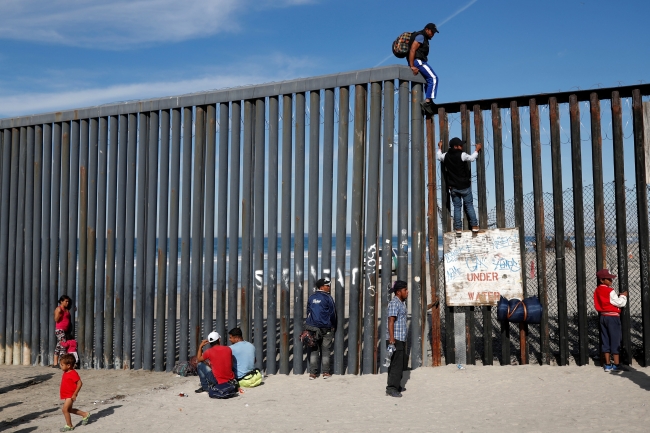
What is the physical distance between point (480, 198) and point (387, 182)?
55.1 inches

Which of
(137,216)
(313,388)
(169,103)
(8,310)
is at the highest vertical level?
(169,103)

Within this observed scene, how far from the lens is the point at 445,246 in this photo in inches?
368

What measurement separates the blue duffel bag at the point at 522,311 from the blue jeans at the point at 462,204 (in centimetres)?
127

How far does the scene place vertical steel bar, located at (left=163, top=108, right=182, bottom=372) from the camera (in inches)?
428

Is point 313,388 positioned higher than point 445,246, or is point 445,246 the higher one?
point 445,246

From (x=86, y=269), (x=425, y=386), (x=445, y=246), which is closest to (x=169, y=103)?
(x=86, y=269)

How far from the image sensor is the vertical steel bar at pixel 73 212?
Answer: 469 inches

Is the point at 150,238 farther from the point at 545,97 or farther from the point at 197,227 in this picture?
the point at 545,97

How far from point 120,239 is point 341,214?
14.1ft

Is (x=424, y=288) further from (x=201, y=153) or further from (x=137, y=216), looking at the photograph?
(x=137, y=216)

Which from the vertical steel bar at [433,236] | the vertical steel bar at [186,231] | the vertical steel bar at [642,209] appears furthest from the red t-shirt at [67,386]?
the vertical steel bar at [642,209]

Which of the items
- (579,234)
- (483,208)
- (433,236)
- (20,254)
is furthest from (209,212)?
(579,234)

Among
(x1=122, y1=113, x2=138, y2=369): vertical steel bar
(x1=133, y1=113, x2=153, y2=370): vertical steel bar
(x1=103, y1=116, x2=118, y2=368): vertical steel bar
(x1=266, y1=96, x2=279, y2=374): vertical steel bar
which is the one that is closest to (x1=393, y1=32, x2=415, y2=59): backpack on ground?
(x1=266, y1=96, x2=279, y2=374): vertical steel bar

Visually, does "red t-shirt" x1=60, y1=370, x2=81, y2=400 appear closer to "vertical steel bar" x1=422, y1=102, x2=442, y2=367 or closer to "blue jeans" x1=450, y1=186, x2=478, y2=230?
"vertical steel bar" x1=422, y1=102, x2=442, y2=367
